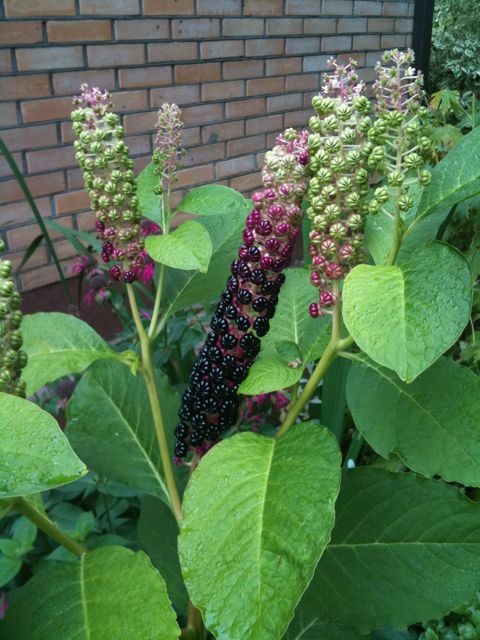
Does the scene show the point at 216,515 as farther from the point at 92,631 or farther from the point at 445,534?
the point at 445,534

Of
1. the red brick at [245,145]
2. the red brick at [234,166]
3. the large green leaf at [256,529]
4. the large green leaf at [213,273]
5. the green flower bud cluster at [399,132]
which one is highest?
the green flower bud cluster at [399,132]

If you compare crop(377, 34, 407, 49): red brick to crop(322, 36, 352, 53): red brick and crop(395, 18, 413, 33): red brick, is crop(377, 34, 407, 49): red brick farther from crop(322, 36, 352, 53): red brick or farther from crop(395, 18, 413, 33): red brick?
crop(322, 36, 352, 53): red brick

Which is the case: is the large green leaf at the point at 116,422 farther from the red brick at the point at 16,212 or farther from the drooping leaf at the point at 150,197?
the red brick at the point at 16,212

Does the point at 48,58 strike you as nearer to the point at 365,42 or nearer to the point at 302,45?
the point at 302,45

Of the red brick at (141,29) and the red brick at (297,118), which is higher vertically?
the red brick at (141,29)

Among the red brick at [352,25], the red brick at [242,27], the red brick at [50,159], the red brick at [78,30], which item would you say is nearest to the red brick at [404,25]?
the red brick at [352,25]

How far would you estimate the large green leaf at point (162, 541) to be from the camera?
1087 millimetres

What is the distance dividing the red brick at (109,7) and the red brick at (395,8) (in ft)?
7.81

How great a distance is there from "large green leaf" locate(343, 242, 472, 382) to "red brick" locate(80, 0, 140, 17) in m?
2.87

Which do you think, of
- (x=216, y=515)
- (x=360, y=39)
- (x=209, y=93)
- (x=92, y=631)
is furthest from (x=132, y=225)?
(x=360, y=39)

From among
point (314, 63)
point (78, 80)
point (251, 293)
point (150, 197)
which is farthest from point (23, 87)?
point (251, 293)

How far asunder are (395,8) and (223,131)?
6.70 ft

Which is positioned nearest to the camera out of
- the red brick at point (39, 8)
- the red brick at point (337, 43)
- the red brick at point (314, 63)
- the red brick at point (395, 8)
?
the red brick at point (39, 8)

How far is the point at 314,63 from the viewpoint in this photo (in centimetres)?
437
